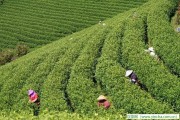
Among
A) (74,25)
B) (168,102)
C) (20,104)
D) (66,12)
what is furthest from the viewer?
(66,12)

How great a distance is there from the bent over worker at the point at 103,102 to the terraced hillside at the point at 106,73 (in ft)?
0.91

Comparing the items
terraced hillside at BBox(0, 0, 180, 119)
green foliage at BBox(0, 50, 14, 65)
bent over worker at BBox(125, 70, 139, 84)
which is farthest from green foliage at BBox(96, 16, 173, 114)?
green foliage at BBox(0, 50, 14, 65)

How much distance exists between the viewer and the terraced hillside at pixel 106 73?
2095cm

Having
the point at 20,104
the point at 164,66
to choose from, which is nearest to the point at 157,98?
the point at 164,66

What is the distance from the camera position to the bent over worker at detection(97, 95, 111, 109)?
2097cm

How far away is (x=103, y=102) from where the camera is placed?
69.8 feet

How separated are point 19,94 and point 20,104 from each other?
115cm

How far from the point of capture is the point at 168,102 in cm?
2097

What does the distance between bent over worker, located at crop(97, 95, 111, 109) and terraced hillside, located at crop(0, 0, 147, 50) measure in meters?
21.4

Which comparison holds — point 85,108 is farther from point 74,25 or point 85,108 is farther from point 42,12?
point 42,12

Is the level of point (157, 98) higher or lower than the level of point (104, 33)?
lower

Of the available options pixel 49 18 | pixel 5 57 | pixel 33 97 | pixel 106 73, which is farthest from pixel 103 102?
pixel 49 18

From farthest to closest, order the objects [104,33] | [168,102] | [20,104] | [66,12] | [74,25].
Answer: [66,12], [74,25], [104,33], [20,104], [168,102]

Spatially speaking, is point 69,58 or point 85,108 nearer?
point 85,108
